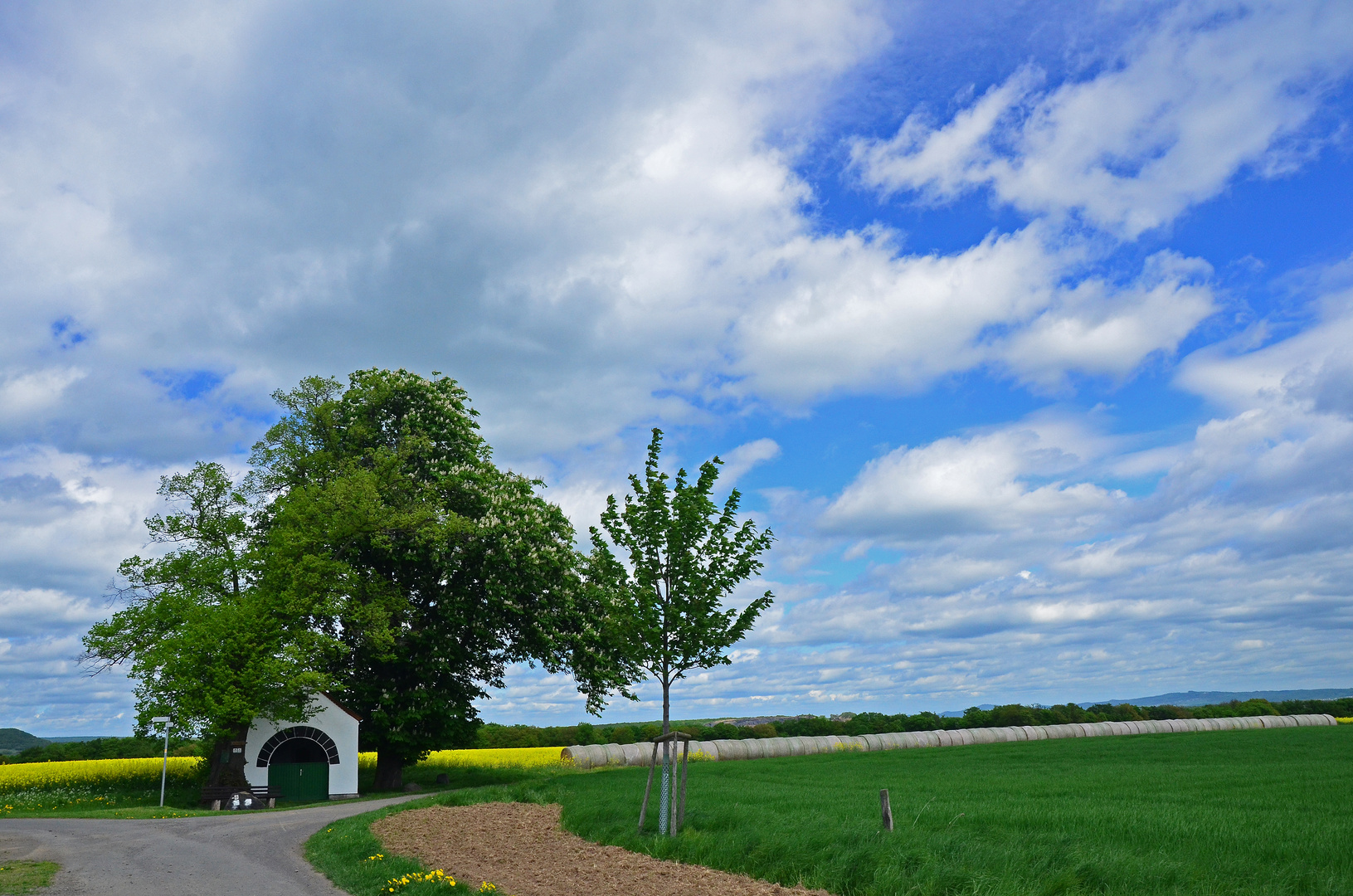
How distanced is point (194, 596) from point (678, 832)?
2483 centimetres

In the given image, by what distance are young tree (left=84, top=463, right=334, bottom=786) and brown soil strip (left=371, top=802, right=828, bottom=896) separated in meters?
11.7

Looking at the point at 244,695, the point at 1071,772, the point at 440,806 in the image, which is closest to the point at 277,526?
the point at 244,695

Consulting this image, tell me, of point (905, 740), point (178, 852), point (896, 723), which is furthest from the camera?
point (896, 723)

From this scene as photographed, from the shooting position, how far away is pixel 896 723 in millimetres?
65625

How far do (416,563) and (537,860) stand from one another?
69.2 ft

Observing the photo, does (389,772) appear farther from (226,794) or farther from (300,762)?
(226,794)

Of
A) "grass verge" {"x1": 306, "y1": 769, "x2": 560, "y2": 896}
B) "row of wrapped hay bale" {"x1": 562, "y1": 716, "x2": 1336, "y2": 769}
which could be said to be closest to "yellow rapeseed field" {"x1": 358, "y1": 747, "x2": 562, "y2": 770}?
"row of wrapped hay bale" {"x1": 562, "y1": 716, "x2": 1336, "y2": 769}

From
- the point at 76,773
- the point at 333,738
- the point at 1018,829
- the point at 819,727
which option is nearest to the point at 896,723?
the point at 819,727

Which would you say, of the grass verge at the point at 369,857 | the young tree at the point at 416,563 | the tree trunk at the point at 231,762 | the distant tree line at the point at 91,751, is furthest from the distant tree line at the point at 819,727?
the grass verge at the point at 369,857

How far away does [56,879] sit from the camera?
14047mm

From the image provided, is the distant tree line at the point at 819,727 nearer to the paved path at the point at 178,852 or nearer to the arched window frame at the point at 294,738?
the arched window frame at the point at 294,738

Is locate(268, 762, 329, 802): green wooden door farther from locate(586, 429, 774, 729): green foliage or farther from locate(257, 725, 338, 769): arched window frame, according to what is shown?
locate(586, 429, 774, 729): green foliage

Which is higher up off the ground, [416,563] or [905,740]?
[416,563]

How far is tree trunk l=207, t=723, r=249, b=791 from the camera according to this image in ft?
98.2
